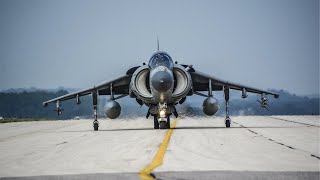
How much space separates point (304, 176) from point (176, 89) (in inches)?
616

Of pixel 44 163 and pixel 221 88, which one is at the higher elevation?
pixel 221 88

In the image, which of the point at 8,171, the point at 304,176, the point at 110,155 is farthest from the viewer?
the point at 110,155

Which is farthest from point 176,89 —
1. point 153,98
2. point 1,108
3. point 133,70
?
point 1,108

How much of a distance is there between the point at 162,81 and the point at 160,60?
6.24 feet

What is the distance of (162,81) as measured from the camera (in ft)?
73.5

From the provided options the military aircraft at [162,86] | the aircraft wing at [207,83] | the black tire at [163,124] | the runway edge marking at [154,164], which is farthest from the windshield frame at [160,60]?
the runway edge marking at [154,164]

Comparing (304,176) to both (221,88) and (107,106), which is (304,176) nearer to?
(107,106)

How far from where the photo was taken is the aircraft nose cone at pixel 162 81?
73.5 ft

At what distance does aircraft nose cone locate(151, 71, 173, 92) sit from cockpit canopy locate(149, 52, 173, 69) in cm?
134

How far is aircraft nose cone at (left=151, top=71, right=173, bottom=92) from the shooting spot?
22.4 m

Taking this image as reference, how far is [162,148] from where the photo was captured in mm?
14297

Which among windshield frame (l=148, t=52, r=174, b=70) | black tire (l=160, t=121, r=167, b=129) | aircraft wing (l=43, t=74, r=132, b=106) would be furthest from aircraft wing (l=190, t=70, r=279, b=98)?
black tire (l=160, t=121, r=167, b=129)

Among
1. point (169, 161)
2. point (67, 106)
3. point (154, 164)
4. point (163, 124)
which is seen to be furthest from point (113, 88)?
point (67, 106)

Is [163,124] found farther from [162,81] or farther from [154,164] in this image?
[154,164]
